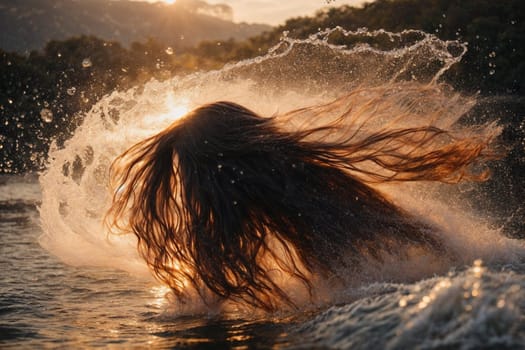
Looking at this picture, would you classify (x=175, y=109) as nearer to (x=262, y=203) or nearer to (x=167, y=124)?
(x=167, y=124)

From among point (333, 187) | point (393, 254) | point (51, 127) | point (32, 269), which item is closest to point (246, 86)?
point (333, 187)

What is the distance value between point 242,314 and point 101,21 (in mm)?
132470

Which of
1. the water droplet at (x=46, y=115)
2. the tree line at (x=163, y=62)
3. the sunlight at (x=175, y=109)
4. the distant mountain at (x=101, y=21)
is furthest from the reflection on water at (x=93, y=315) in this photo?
the distant mountain at (x=101, y=21)

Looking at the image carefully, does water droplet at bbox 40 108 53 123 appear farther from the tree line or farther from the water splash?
the water splash

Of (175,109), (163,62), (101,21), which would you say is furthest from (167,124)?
(101,21)

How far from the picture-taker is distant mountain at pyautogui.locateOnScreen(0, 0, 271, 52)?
102m

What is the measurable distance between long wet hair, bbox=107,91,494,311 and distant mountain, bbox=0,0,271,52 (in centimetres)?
9106

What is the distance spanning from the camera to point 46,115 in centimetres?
2161

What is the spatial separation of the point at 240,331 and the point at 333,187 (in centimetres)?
99

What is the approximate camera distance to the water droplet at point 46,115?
21.1 metres

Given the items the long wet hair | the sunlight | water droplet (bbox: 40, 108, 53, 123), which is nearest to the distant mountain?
water droplet (bbox: 40, 108, 53, 123)

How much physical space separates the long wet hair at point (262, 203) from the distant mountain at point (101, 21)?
91.1 meters

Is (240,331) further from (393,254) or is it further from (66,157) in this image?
(66,157)

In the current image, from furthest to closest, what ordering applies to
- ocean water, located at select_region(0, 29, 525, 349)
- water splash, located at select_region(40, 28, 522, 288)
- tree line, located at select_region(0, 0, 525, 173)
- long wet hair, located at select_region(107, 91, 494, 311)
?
tree line, located at select_region(0, 0, 525, 173) < water splash, located at select_region(40, 28, 522, 288) < long wet hair, located at select_region(107, 91, 494, 311) < ocean water, located at select_region(0, 29, 525, 349)
